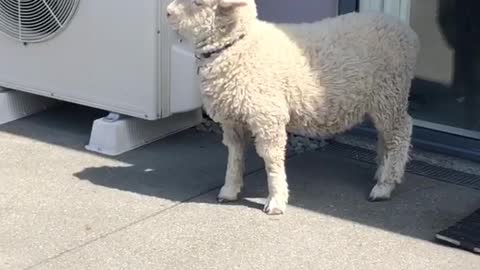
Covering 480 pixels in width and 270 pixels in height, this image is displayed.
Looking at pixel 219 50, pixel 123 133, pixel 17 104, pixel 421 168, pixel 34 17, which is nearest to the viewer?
pixel 219 50

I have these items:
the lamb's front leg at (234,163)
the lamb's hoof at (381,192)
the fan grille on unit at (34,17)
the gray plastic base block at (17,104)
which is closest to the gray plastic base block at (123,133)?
the fan grille on unit at (34,17)

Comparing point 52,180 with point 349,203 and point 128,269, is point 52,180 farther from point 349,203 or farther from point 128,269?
point 349,203

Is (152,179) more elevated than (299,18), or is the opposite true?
(299,18)

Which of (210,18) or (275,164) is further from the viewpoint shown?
(275,164)

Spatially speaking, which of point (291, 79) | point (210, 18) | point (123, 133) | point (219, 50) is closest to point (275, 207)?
point (291, 79)

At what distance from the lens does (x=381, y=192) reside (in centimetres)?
502

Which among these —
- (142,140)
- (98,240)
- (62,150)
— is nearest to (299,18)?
(142,140)

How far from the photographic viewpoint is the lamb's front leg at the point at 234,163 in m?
4.94

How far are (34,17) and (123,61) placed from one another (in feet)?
2.52

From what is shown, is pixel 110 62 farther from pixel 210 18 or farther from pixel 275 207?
pixel 275 207

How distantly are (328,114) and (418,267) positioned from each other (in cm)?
96

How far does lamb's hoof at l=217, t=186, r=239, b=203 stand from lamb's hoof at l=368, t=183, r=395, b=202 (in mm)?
732

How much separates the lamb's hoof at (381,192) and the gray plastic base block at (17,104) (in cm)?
267

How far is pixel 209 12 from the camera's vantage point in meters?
4.57
